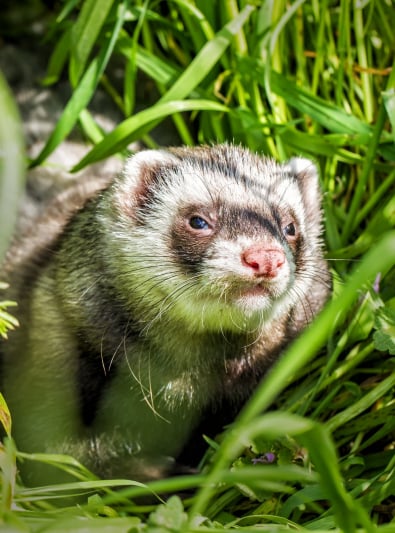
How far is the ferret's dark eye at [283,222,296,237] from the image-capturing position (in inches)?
153

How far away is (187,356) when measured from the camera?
3949 mm

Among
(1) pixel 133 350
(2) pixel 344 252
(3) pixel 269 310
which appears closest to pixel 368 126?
(2) pixel 344 252

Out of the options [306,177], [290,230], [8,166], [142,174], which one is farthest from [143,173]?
[8,166]

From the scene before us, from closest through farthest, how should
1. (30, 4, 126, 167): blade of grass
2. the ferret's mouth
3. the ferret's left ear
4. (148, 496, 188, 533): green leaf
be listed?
(148, 496, 188, 533): green leaf, the ferret's mouth, the ferret's left ear, (30, 4, 126, 167): blade of grass

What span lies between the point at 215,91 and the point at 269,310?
2055 mm

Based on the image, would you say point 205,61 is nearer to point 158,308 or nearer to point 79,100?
point 79,100

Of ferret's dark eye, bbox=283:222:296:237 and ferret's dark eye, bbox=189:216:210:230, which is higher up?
ferret's dark eye, bbox=283:222:296:237

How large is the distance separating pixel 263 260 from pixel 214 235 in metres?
0.41

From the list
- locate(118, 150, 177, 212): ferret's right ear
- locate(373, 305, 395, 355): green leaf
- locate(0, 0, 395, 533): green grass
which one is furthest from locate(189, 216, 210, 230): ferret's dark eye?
locate(373, 305, 395, 355): green leaf

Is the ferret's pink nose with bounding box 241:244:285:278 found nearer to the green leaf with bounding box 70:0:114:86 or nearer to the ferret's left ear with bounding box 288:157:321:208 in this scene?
the ferret's left ear with bounding box 288:157:321:208

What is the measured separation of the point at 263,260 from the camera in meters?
3.21

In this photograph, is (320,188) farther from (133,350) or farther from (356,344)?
(133,350)

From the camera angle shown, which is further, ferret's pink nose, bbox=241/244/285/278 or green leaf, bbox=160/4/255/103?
green leaf, bbox=160/4/255/103

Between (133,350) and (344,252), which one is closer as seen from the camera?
(133,350)
